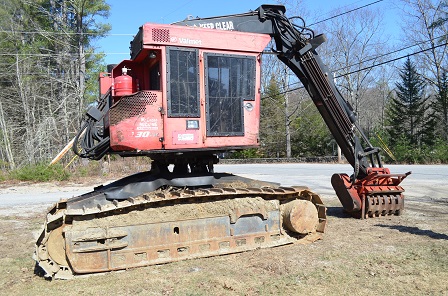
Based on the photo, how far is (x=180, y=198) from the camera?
6000 millimetres

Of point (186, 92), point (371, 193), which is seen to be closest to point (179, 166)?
point (186, 92)

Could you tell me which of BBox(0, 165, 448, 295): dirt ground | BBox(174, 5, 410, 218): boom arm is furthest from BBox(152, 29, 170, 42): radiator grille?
BBox(0, 165, 448, 295): dirt ground

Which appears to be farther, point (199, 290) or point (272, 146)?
point (272, 146)

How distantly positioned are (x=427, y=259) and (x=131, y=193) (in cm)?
423

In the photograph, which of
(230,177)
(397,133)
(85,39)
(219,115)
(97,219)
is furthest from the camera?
(397,133)

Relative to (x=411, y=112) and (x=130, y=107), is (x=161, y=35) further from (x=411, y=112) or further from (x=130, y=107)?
(x=411, y=112)

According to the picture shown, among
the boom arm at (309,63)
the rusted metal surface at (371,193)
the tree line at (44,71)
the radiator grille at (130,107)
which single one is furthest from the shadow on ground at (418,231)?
the tree line at (44,71)

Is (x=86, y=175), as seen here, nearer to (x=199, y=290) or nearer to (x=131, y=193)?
(x=131, y=193)

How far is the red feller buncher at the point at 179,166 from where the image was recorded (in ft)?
18.3

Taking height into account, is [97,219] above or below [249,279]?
above

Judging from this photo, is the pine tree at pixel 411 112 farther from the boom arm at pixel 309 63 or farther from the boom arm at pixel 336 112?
the boom arm at pixel 309 63

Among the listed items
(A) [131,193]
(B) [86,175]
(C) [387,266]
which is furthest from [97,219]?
(B) [86,175]

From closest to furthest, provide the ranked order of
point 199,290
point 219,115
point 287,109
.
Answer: point 199,290, point 219,115, point 287,109

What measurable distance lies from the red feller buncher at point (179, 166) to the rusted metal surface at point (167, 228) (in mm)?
14
